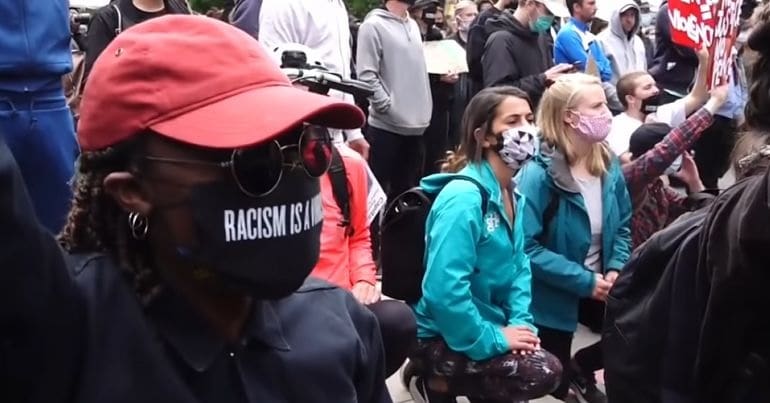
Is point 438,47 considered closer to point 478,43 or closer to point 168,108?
point 478,43

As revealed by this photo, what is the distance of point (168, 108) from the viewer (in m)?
1.47

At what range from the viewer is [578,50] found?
748 centimetres

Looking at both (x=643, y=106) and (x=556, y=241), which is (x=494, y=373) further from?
(x=643, y=106)

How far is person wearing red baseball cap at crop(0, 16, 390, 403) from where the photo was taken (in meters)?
1.44

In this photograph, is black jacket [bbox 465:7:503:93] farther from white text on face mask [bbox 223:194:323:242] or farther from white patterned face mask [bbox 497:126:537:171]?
white text on face mask [bbox 223:194:323:242]

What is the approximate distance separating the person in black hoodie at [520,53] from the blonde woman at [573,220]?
212 cm

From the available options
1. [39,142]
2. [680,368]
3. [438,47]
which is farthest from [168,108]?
[438,47]

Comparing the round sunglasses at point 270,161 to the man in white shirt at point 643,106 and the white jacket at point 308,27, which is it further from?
the man in white shirt at point 643,106

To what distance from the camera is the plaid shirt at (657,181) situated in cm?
475

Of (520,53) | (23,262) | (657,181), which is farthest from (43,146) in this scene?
(520,53)

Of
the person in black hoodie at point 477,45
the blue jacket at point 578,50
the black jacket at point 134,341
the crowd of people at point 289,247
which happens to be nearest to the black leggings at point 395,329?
the crowd of people at point 289,247

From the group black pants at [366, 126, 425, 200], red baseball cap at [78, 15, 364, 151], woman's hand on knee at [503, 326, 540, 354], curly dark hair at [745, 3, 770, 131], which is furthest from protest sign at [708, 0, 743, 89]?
red baseball cap at [78, 15, 364, 151]

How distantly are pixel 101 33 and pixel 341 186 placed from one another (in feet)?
3.36

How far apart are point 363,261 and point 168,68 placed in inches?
90.1
